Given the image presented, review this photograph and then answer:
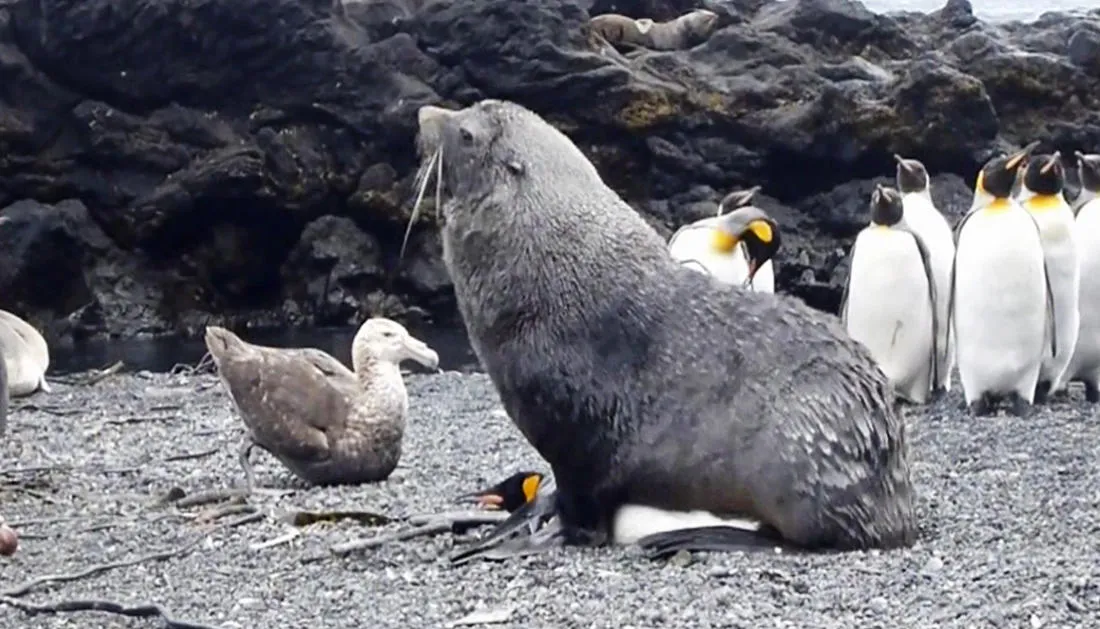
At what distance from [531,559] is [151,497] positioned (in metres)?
2.82

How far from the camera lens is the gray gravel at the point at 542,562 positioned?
4.57 meters

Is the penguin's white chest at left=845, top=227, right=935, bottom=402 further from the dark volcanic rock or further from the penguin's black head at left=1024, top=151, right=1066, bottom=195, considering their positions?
the dark volcanic rock

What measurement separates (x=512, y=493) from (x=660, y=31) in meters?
19.6

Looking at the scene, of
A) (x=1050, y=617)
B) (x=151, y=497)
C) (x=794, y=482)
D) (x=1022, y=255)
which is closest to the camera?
(x=1050, y=617)

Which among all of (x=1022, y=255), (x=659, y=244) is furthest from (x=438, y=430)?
(x=659, y=244)

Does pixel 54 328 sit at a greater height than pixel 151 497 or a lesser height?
lesser

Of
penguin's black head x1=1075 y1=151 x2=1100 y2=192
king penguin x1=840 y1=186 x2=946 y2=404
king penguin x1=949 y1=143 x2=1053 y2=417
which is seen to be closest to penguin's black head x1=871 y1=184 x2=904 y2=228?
king penguin x1=840 y1=186 x2=946 y2=404

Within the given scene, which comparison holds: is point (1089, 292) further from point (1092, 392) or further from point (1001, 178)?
point (1001, 178)

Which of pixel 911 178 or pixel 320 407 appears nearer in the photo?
pixel 320 407

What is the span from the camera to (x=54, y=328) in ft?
76.0

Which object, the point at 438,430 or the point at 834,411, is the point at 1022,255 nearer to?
the point at 438,430

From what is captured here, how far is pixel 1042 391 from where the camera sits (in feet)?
34.4

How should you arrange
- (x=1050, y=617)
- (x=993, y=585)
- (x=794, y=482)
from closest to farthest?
1. (x=1050, y=617)
2. (x=993, y=585)
3. (x=794, y=482)

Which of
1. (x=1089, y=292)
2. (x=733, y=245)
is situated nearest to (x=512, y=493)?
(x=733, y=245)
